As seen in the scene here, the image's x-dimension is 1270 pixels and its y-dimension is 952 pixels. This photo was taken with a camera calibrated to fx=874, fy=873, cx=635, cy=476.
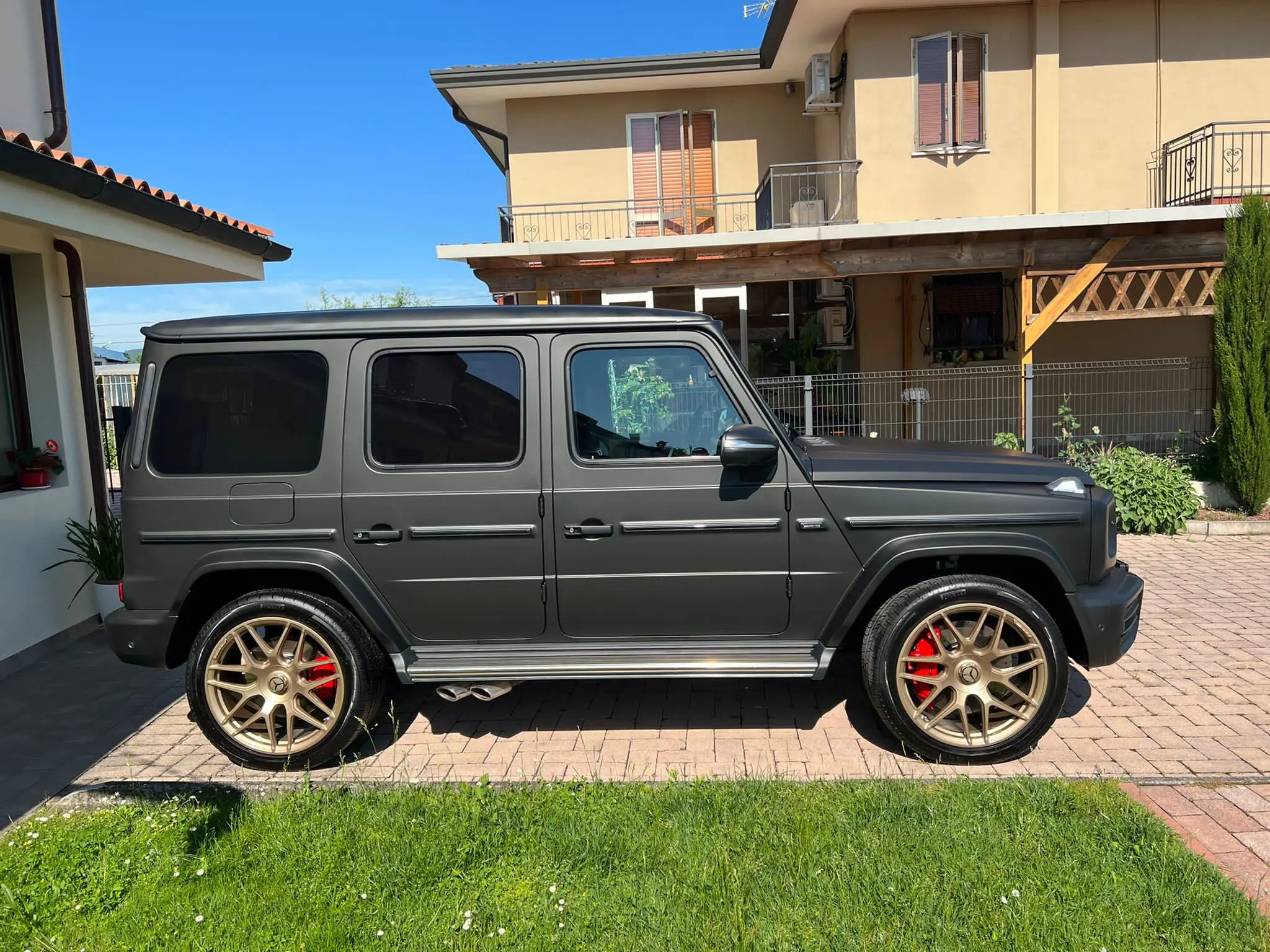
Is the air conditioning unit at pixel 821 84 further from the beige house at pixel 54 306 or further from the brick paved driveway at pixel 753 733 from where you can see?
the brick paved driveway at pixel 753 733

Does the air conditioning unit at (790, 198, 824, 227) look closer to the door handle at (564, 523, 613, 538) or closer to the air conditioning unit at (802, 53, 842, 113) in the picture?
the air conditioning unit at (802, 53, 842, 113)

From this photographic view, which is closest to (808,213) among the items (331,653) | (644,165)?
(644,165)

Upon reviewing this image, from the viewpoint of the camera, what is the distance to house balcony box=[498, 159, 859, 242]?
48.7 ft

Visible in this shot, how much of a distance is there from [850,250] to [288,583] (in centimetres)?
1013

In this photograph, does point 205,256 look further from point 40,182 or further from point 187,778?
point 187,778

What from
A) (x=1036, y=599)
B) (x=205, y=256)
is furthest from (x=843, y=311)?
(x=1036, y=599)

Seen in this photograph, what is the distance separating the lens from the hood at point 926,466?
13.3 feet

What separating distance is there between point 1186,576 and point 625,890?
266 inches

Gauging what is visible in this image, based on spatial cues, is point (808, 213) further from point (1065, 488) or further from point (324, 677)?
point (324, 677)

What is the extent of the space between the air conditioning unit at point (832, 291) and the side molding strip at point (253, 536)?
12.4 m

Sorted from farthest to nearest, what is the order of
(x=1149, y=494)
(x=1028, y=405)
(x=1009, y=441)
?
(x=1009, y=441), (x=1028, y=405), (x=1149, y=494)

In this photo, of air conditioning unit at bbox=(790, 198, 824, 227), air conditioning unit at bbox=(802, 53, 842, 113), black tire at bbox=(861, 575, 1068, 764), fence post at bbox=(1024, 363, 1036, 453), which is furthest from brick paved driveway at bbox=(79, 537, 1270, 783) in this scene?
air conditioning unit at bbox=(802, 53, 842, 113)

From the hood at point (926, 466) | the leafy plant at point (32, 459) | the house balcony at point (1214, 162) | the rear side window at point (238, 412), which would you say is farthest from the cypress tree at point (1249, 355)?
the leafy plant at point (32, 459)

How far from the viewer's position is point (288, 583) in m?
4.32
